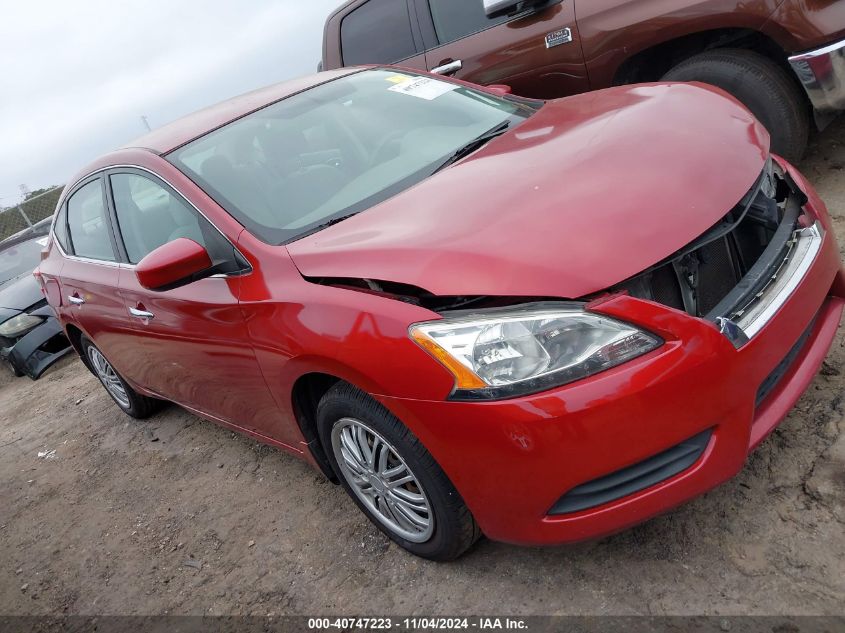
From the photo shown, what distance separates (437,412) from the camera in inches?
73.4

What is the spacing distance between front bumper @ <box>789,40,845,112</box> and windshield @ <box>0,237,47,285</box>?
808 centimetres

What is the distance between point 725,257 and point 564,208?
588mm

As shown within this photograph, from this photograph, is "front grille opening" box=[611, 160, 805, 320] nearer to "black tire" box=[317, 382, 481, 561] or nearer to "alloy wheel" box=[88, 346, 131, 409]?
"black tire" box=[317, 382, 481, 561]

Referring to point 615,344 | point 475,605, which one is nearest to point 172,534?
point 475,605

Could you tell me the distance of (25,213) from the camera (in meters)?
17.6

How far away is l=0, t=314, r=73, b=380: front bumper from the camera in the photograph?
7.06 m

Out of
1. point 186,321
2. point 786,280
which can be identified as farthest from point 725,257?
point 186,321

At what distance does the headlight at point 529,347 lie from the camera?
1.76 metres

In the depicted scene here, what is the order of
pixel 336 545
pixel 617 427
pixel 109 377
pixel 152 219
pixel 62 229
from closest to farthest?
pixel 617 427 → pixel 336 545 → pixel 152 219 → pixel 62 229 → pixel 109 377

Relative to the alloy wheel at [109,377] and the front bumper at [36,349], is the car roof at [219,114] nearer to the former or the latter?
the alloy wheel at [109,377]

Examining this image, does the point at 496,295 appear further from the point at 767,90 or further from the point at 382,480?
the point at 767,90

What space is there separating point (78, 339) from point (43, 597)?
200 cm

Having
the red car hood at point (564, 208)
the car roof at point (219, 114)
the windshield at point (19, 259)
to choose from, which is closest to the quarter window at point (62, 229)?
the car roof at point (219, 114)

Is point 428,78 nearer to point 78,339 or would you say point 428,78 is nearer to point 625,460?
point 625,460
